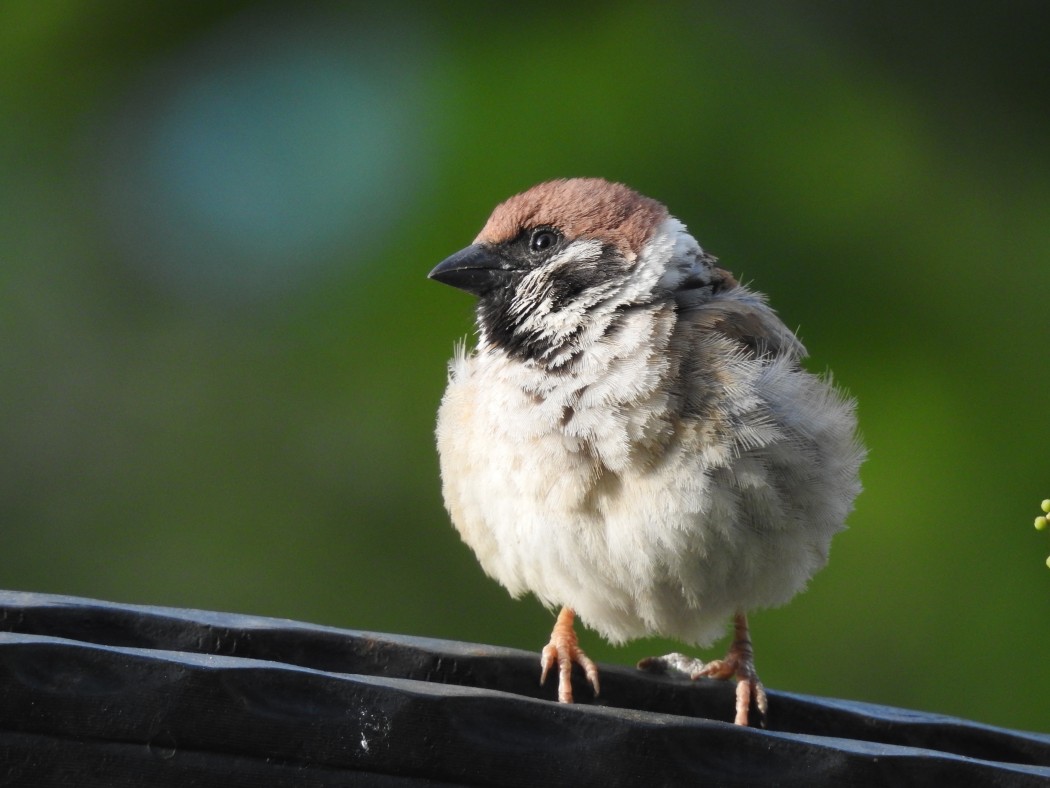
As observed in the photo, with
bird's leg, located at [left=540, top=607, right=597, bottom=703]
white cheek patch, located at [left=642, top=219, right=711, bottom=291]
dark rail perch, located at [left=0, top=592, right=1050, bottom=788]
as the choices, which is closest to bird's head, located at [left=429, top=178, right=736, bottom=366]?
white cheek patch, located at [left=642, top=219, right=711, bottom=291]

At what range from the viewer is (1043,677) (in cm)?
341

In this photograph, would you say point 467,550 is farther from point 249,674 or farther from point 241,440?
point 249,674

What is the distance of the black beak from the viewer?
2.91 metres

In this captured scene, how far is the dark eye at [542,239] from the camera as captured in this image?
2902 millimetres

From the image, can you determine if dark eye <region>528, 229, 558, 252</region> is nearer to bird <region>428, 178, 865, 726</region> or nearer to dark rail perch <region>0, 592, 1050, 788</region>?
bird <region>428, 178, 865, 726</region>

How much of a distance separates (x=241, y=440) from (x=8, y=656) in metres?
2.48

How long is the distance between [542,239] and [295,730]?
159 cm

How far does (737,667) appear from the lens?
2832mm

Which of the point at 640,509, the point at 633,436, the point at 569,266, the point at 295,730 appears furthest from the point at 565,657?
the point at 295,730

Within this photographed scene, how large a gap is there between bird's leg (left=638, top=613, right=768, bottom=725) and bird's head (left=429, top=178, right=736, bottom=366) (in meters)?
0.64

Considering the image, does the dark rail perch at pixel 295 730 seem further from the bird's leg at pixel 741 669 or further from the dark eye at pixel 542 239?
the dark eye at pixel 542 239

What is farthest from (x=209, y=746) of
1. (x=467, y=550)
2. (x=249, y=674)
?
(x=467, y=550)

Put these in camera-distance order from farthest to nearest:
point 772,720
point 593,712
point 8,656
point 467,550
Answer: point 467,550 < point 772,720 < point 593,712 < point 8,656

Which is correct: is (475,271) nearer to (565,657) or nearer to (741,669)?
(565,657)
